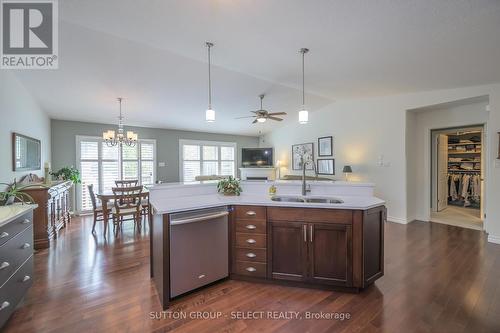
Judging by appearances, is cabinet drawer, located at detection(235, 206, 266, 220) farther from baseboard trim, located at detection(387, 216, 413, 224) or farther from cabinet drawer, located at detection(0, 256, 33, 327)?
baseboard trim, located at detection(387, 216, 413, 224)

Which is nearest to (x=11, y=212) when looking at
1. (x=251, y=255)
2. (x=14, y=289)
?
(x=14, y=289)

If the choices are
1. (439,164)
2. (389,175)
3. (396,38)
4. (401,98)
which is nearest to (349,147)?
(389,175)

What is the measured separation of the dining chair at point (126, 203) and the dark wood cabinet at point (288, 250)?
107 inches

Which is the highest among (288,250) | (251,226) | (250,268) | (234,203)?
(234,203)

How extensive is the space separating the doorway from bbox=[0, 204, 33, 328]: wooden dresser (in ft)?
21.2

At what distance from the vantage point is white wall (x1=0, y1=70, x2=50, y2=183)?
9.58 ft

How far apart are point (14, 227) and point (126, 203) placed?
2.34 m

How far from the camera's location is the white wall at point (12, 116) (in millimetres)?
2920

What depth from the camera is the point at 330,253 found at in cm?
206

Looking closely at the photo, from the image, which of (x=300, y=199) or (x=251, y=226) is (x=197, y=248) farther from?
(x=300, y=199)

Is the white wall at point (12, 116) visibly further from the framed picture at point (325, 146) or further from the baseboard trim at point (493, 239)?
the baseboard trim at point (493, 239)

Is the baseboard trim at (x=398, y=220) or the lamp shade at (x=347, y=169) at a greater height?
the lamp shade at (x=347, y=169)

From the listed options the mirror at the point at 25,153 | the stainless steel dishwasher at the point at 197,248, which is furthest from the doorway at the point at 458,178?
the mirror at the point at 25,153

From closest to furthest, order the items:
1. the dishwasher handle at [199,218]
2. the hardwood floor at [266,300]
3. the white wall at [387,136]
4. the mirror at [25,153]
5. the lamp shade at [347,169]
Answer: the hardwood floor at [266,300] < the dishwasher handle at [199,218] < the mirror at [25,153] < the white wall at [387,136] < the lamp shade at [347,169]
